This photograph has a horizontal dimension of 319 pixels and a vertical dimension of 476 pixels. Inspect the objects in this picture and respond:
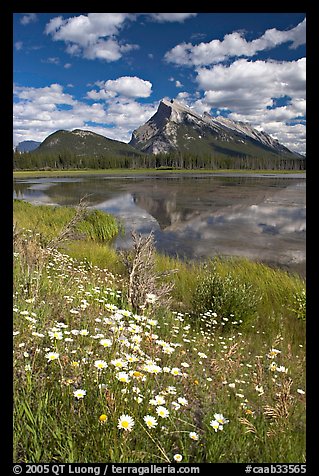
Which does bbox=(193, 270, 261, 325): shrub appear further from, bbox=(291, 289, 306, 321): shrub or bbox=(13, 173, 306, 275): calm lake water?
bbox=(13, 173, 306, 275): calm lake water

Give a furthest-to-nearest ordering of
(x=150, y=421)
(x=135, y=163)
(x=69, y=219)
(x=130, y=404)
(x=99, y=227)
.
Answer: (x=135, y=163) → (x=99, y=227) → (x=69, y=219) → (x=130, y=404) → (x=150, y=421)

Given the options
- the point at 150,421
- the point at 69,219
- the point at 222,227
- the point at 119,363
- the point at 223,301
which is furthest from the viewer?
the point at 222,227

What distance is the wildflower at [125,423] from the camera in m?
2.07

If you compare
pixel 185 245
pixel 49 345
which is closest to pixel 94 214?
pixel 185 245

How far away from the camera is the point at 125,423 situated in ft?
6.91

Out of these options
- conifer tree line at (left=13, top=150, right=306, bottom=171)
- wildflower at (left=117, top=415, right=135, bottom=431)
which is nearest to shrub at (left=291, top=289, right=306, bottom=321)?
wildflower at (left=117, top=415, right=135, bottom=431)

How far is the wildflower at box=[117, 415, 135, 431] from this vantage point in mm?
2066

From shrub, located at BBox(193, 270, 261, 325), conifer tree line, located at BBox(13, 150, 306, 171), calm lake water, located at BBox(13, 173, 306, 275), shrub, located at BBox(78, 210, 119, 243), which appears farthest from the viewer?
conifer tree line, located at BBox(13, 150, 306, 171)

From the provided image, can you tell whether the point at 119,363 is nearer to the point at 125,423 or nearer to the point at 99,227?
the point at 125,423

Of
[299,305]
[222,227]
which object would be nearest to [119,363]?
[299,305]

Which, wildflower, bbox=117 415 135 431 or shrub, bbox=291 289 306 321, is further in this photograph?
shrub, bbox=291 289 306 321

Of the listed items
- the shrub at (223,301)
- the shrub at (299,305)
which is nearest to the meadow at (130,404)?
the shrub at (223,301)

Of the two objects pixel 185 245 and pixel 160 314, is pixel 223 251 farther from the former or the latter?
pixel 160 314
